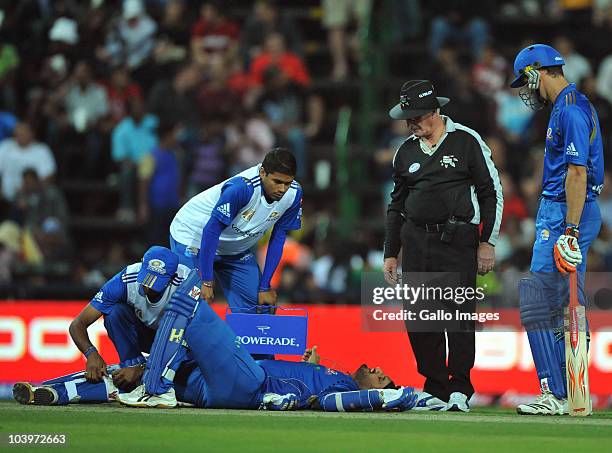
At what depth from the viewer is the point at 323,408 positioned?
912 centimetres

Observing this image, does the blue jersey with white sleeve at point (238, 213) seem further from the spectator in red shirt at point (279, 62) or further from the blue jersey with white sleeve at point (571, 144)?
the spectator in red shirt at point (279, 62)

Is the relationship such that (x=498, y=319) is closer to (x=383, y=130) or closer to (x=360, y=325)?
(x=360, y=325)

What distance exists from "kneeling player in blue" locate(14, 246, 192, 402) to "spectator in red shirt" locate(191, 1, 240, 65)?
8790 mm

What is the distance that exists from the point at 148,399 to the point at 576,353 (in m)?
2.88

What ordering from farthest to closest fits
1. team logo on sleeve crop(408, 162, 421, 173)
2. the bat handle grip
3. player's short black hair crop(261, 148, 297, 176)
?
player's short black hair crop(261, 148, 297, 176) → team logo on sleeve crop(408, 162, 421, 173) → the bat handle grip

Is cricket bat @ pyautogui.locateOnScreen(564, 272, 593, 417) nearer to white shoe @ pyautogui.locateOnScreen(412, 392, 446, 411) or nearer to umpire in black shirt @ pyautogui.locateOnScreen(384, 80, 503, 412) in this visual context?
umpire in black shirt @ pyautogui.locateOnScreen(384, 80, 503, 412)

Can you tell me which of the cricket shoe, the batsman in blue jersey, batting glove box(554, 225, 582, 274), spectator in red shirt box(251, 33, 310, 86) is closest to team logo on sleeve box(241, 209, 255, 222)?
the cricket shoe

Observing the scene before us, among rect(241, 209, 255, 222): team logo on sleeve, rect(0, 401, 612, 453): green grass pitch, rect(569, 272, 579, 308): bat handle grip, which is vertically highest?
rect(241, 209, 255, 222): team logo on sleeve

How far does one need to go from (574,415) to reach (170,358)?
271 cm

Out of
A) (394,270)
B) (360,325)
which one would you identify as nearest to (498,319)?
(360,325)

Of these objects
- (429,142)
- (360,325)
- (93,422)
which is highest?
(429,142)

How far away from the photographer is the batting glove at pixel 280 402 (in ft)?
29.9

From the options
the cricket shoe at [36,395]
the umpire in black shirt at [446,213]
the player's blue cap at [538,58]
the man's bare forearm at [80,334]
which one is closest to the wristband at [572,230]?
the umpire in black shirt at [446,213]

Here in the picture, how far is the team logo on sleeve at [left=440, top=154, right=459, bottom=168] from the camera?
9.37 meters
